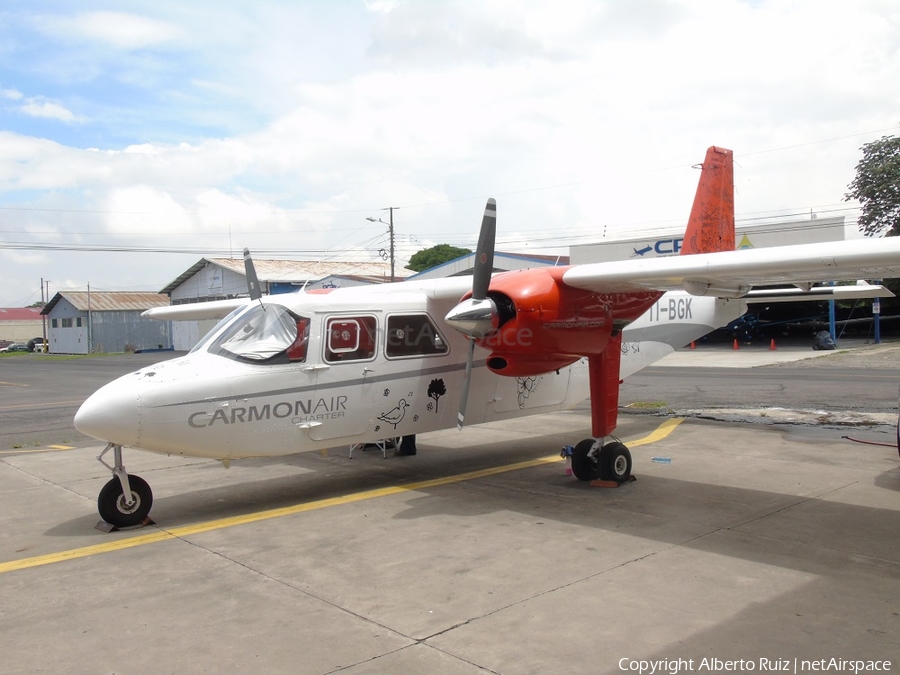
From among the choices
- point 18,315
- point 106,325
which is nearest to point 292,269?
point 106,325

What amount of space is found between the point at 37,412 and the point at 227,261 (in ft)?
137

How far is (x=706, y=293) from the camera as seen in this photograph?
8844mm

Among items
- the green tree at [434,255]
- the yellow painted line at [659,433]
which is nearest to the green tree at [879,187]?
the yellow painted line at [659,433]

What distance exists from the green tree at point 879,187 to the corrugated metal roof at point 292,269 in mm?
32631

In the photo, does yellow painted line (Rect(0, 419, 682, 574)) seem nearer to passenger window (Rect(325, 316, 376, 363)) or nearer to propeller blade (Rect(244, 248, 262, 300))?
passenger window (Rect(325, 316, 376, 363))

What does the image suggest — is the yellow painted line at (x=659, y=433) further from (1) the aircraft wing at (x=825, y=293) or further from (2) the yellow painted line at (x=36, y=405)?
(2) the yellow painted line at (x=36, y=405)

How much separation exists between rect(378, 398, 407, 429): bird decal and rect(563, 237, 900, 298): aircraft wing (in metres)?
2.75

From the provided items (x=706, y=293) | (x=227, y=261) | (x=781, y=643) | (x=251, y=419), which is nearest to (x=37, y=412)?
(x=251, y=419)

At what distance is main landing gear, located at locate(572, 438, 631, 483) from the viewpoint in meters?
9.60

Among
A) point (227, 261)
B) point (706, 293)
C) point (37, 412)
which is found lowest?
point (37, 412)

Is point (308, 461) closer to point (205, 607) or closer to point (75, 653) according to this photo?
point (205, 607)

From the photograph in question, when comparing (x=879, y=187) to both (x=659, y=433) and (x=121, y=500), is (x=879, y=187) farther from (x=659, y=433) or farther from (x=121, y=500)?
(x=121, y=500)

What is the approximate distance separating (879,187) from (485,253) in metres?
35.1

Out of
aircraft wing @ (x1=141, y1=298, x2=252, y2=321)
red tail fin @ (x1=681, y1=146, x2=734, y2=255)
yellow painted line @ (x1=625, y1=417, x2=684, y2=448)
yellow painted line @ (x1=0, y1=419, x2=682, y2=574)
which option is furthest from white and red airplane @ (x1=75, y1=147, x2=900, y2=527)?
aircraft wing @ (x1=141, y1=298, x2=252, y2=321)
